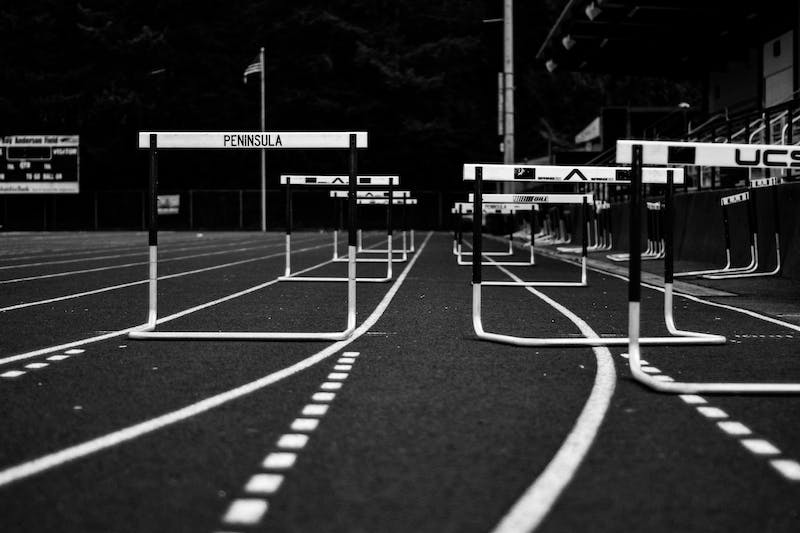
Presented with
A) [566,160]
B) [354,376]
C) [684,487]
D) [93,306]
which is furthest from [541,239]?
[684,487]

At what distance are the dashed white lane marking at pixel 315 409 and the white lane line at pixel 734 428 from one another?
6.19 ft

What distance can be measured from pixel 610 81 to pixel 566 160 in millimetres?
20291

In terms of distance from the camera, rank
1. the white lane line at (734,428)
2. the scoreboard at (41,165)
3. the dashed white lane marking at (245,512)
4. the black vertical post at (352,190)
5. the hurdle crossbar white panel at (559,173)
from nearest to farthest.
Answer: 1. the dashed white lane marking at (245,512)
2. the white lane line at (734,428)
3. the black vertical post at (352,190)
4. the hurdle crossbar white panel at (559,173)
5. the scoreboard at (41,165)

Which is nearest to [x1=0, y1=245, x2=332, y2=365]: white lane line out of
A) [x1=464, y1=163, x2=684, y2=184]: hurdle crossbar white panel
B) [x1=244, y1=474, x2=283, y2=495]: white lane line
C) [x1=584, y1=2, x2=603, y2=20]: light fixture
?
[x1=464, y1=163, x2=684, y2=184]: hurdle crossbar white panel

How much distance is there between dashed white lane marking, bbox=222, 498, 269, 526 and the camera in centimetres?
313

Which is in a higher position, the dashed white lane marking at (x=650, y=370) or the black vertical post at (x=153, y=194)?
the black vertical post at (x=153, y=194)

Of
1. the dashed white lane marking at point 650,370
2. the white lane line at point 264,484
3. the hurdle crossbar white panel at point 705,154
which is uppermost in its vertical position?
the hurdle crossbar white panel at point 705,154

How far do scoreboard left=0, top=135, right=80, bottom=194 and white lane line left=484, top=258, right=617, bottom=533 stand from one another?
132 ft

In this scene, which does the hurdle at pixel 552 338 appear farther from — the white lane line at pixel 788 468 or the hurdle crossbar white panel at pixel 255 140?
the white lane line at pixel 788 468

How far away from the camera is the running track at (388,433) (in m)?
3.25

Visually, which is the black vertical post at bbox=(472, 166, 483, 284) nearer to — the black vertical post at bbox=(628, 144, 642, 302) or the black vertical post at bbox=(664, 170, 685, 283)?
the black vertical post at bbox=(664, 170, 685, 283)

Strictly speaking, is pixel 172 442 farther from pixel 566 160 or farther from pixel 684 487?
pixel 566 160

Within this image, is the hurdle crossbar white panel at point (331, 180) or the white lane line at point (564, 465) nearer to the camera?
the white lane line at point (564, 465)

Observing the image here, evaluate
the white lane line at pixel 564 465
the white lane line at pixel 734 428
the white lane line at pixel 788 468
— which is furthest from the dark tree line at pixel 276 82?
the white lane line at pixel 788 468
